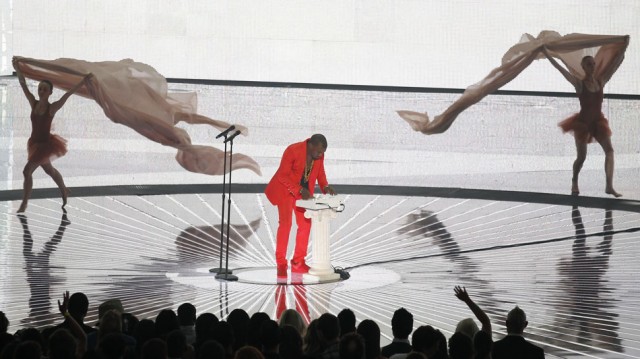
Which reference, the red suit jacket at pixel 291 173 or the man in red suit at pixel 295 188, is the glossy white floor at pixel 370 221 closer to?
the man in red suit at pixel 295 188

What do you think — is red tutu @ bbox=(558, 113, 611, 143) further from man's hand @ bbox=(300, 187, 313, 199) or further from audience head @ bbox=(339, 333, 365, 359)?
audience head @ bbox=(339, 333, 365, 359)

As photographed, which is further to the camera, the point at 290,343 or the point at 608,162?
the point at 608,162

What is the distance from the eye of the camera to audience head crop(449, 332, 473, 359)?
4.34 metres

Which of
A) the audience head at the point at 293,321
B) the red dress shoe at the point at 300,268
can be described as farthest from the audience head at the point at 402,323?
the red dress shoe at the point at 300,268

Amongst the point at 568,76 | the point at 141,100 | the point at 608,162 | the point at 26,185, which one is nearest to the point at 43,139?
the point at 26,185

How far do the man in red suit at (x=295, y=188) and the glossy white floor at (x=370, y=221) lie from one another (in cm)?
43

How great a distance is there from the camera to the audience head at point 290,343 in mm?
4426

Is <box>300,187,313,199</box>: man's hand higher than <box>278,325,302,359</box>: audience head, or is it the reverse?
<box>300,187,313,199</box>: man's hand

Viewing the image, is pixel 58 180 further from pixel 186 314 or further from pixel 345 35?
pixel 186 314

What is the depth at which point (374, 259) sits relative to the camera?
924 cm

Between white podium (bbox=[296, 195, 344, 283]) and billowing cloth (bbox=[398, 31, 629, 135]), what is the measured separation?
677 centimetres

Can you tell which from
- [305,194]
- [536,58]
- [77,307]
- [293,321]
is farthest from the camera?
[536,58]

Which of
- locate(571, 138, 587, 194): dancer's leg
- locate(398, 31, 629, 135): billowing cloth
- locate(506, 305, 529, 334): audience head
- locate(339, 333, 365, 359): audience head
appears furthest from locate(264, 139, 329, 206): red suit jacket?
locate(571, 138, 587, 194): dancer's leg

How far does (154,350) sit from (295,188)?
437cm
